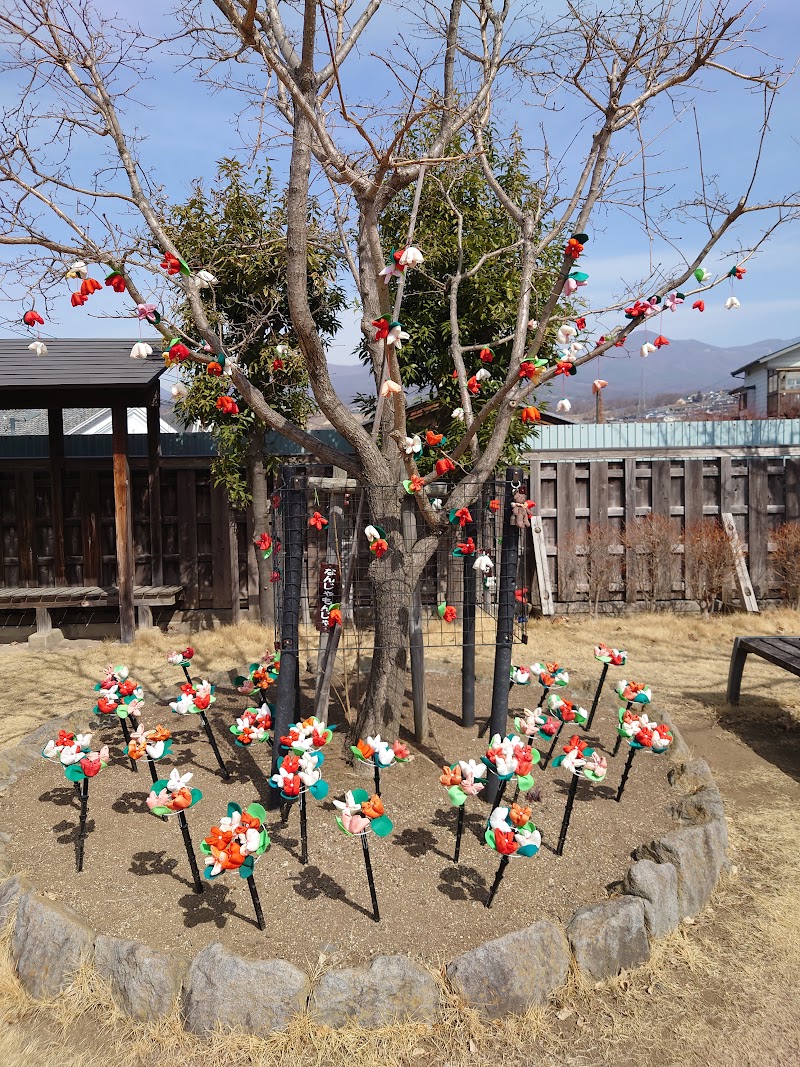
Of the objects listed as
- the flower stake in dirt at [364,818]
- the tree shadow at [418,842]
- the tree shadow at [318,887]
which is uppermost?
the flower stake in dirt at [364,818]

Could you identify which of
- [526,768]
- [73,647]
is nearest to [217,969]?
[526,768]

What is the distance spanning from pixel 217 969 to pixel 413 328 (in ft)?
20.8

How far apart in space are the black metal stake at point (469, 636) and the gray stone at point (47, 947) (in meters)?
2.61

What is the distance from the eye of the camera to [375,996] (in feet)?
8.57

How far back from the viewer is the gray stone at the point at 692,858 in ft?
10.7

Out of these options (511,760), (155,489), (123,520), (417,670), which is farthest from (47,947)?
(155,489)

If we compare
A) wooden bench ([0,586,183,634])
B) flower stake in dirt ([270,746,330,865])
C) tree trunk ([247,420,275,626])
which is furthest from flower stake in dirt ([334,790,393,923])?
wooden bench ([0,586,183,634])

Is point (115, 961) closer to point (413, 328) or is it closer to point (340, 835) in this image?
point (340, 835)

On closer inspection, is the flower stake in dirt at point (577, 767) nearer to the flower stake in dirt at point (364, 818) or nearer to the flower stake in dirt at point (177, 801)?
the flower stake in dirt at point (364, 818)

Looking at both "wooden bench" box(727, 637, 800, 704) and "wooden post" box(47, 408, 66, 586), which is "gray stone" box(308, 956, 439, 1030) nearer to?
"wooden bench" box(727, 637, 800, 704)

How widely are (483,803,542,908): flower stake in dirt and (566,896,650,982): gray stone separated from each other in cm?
34

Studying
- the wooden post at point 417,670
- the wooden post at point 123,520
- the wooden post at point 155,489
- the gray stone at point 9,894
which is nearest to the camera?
the gray stone at point 9,894

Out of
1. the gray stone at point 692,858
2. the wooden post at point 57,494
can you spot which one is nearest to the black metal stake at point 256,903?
the gray stone at point 692,858

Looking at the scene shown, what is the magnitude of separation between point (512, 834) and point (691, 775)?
1.83 m
